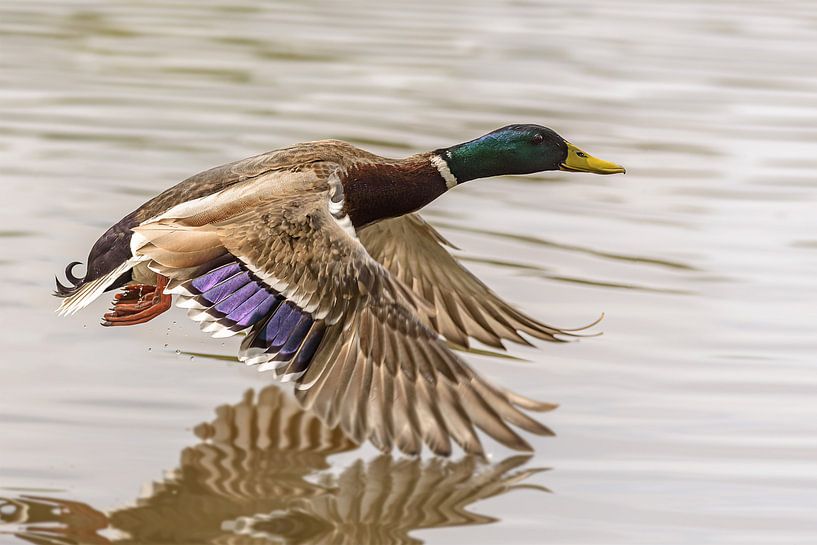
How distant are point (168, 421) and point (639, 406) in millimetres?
1889

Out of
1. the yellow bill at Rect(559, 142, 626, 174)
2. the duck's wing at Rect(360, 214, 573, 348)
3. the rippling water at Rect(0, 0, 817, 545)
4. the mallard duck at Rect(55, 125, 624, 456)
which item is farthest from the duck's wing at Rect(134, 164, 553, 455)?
the yellow bill at Rect(559, 142, 626, 174)

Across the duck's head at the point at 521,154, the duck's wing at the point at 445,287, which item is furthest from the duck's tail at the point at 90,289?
the duck's head at the point at 521,154

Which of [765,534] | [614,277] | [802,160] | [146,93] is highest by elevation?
[146,93]

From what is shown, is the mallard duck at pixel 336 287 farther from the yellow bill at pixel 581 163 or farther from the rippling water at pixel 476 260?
the rippling water at pixel 476 260

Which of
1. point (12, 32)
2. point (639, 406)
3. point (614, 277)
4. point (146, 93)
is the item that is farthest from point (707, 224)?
point (12, 32)

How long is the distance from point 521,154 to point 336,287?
1576 mm

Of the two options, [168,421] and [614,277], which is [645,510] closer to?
[168,421]

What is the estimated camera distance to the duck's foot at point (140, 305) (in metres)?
6.30

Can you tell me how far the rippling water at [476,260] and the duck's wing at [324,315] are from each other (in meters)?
0.37

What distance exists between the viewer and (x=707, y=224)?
912 cm

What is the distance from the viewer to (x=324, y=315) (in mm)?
5602

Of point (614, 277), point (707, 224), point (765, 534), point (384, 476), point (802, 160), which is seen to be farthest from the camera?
point (802, 160)

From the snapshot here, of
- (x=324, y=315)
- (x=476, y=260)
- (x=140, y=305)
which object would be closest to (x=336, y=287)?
Answer: (x=324, y=315)

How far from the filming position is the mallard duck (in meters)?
5.24
